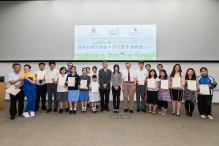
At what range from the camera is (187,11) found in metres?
5.65

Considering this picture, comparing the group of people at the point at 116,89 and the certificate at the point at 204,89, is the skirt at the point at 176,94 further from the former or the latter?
the certificate at the point at 204,89

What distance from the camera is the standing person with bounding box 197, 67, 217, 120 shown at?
394 cm

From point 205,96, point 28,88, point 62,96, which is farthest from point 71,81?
point 205,96

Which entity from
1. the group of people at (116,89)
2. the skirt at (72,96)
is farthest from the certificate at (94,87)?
the skirt at (72,96)

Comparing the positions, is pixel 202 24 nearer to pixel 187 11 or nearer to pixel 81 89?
pixel 187 11

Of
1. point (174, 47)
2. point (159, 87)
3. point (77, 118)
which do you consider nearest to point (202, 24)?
point (174, 47)

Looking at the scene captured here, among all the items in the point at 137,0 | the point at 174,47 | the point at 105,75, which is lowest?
the point at 105,75

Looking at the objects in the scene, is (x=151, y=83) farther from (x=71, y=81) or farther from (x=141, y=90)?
(x=71, y=81)

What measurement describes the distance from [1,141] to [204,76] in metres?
5.01

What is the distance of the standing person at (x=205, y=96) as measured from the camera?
394 cm

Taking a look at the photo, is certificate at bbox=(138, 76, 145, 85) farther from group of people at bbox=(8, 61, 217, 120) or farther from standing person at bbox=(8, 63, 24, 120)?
standing person at bbox=(8, 63, 24, 120)

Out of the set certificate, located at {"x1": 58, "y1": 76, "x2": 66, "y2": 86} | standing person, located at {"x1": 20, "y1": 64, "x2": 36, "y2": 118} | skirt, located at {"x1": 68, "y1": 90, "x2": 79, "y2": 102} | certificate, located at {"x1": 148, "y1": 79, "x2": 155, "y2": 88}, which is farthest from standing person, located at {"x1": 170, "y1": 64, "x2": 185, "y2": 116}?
standing person, located at {"x1": 20, "y1": 64, "x2": 36, "y2": 118}

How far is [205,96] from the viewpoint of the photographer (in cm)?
398

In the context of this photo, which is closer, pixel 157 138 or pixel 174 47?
pixel 157 138
